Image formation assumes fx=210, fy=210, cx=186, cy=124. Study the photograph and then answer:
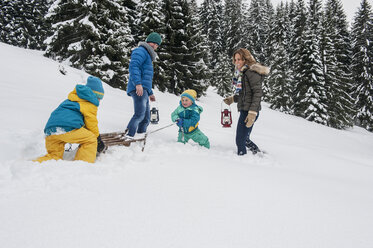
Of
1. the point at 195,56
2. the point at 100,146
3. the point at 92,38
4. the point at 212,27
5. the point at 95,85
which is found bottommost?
the point at 100,146

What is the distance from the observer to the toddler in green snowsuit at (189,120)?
4.29 meters

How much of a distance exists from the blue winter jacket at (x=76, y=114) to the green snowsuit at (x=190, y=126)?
1.79 m

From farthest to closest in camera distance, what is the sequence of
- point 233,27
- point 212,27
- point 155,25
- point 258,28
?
point 258,28, point 233,27, point 212,27, point 155,25

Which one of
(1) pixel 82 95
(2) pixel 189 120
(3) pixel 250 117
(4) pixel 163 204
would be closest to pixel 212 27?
(2) pixel 189 120

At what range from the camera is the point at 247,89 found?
370 centimetres

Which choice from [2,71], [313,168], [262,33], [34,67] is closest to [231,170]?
[313,168]

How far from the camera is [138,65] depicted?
3.92 metres

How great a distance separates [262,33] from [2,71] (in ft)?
164

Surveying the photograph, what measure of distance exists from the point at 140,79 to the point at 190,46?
14.1 m

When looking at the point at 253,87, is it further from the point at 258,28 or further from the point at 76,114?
the point at 258,28

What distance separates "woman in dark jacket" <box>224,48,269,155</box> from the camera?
3.57 metres

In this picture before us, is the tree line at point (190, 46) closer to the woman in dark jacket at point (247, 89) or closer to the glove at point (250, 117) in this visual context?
the woman in dark jacket at point (247, 89)

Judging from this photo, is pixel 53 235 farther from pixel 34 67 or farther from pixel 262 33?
pixel 262 33

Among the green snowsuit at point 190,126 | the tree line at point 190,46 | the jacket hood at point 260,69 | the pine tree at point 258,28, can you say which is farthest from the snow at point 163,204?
the pine tree at point 258,28
